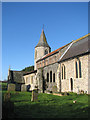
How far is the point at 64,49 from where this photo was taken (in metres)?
26.0

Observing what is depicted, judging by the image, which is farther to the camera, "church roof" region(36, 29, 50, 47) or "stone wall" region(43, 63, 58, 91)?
"church roof" region(36, 29, 50, 47)

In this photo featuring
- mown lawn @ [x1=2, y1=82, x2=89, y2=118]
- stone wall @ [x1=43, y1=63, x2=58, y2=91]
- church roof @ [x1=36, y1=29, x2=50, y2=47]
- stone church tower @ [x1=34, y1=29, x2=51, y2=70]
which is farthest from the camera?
church roof @ [x1=36, y1=29, x2=50, y2=47]

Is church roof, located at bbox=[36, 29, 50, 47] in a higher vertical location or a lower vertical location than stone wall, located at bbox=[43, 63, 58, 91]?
higher

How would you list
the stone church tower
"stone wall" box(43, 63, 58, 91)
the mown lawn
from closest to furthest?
the mown lawn
"stone wall" box(43, 63, 58, 91)
the stone church tower

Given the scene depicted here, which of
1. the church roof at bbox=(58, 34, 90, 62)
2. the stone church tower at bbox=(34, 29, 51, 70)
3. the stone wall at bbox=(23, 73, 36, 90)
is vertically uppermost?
the stone church tower at bbox=(34, 29, 51, 70)

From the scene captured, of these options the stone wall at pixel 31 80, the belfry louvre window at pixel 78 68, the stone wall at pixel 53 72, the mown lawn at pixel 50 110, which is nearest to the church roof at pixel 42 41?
the stone wall at pixel 31 80

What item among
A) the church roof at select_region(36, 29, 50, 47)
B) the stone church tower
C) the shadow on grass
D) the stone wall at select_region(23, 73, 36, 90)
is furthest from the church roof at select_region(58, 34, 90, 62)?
the church roof at select_region(36, 29, 50, 47)

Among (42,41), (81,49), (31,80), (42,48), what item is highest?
(42,41)

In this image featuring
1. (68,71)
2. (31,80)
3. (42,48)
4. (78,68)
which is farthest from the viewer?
(42,48)

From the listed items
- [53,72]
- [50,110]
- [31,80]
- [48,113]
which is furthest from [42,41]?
[48,113]

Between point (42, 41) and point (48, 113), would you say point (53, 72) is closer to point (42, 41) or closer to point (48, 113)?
point (48, 113)

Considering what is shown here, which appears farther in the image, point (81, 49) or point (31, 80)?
point (31, 80)

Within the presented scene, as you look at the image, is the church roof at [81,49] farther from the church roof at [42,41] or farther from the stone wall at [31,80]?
the church roof at [42,41]

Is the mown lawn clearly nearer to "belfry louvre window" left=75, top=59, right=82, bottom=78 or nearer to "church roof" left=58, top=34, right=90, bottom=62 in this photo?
"belfry louvre window" left=75, top=59, right=82, bottom=78
